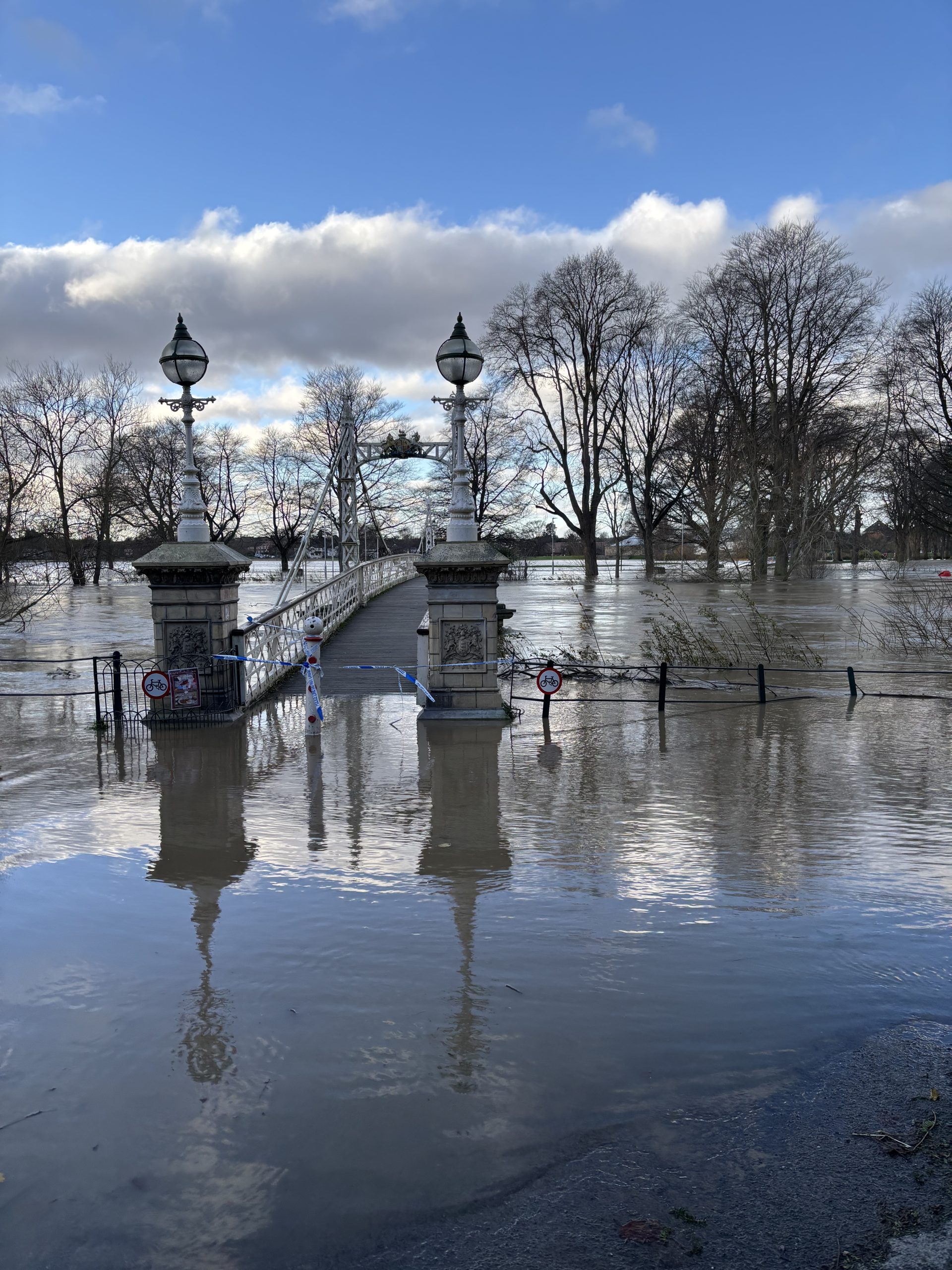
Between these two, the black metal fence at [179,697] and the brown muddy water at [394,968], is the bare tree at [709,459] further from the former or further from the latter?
the brown muddy water at [394,968]

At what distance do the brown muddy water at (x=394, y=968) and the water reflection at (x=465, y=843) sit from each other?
22 millimetres

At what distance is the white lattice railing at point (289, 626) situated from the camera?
41.9 ft

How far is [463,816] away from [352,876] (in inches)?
65.7

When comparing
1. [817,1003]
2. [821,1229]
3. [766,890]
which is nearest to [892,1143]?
[821,1229]

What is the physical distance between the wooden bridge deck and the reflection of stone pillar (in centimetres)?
352

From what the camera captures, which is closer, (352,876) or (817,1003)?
(817,1003)

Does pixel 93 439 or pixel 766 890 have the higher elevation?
pixel 93 439

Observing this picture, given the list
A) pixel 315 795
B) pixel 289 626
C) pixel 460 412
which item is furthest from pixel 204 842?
pixel 289 626

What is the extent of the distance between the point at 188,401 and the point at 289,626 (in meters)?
5.65

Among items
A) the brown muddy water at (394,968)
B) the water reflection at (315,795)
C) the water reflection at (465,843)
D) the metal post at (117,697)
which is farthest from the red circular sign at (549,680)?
the metal post at (117,697)

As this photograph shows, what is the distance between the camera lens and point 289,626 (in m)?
16.7

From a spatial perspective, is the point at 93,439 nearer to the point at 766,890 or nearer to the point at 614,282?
the point at 614,282

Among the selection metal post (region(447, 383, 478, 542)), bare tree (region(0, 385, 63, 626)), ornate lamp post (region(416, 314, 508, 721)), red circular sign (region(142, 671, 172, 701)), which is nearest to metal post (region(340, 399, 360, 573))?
bare tree (region(0, 385, 63, 626))

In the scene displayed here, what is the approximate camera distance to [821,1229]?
281 centimetres
